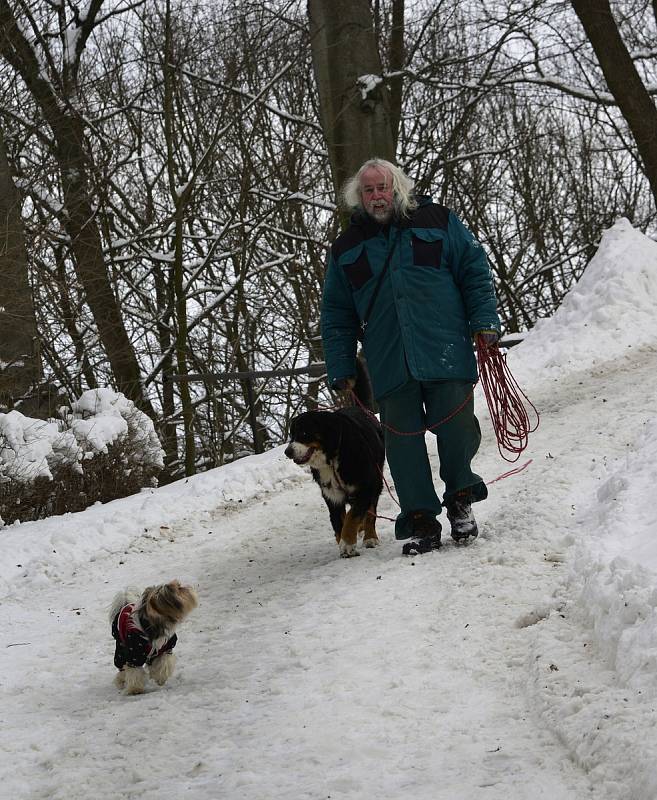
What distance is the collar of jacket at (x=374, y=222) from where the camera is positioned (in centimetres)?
582

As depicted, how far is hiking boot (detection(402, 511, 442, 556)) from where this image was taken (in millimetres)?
5785

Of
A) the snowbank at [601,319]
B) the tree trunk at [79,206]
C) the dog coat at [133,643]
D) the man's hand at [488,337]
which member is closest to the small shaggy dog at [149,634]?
the dog coat at [133,643]

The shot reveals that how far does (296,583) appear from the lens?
5668 millimetres

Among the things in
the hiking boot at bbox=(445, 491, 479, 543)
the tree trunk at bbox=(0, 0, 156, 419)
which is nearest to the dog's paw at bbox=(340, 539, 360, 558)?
the hiking boot at bbox=(445, 491, 479, 543)

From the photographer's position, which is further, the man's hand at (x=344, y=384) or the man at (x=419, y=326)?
the man's hand at (x=344, y=384)

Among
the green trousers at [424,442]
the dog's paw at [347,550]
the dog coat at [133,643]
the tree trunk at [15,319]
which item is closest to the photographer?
the dog coat at [133,643]

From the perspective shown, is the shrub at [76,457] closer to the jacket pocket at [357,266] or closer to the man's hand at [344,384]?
the man's hand at [344,384]

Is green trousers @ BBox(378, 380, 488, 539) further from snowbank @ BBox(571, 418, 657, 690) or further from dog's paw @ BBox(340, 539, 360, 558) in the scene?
snowbank @ BBox(571, 418, 657, 690)

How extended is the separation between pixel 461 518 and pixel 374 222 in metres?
1.90

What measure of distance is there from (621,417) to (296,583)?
13.0ft

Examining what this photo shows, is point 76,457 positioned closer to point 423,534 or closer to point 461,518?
point 423,534

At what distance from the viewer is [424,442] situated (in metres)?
5.87

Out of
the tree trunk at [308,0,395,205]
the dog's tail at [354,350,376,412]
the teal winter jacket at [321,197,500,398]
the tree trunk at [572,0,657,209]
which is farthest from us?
the tree trunk at [572,0,657,209]

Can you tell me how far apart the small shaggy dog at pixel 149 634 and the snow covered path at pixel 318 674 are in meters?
0.09
